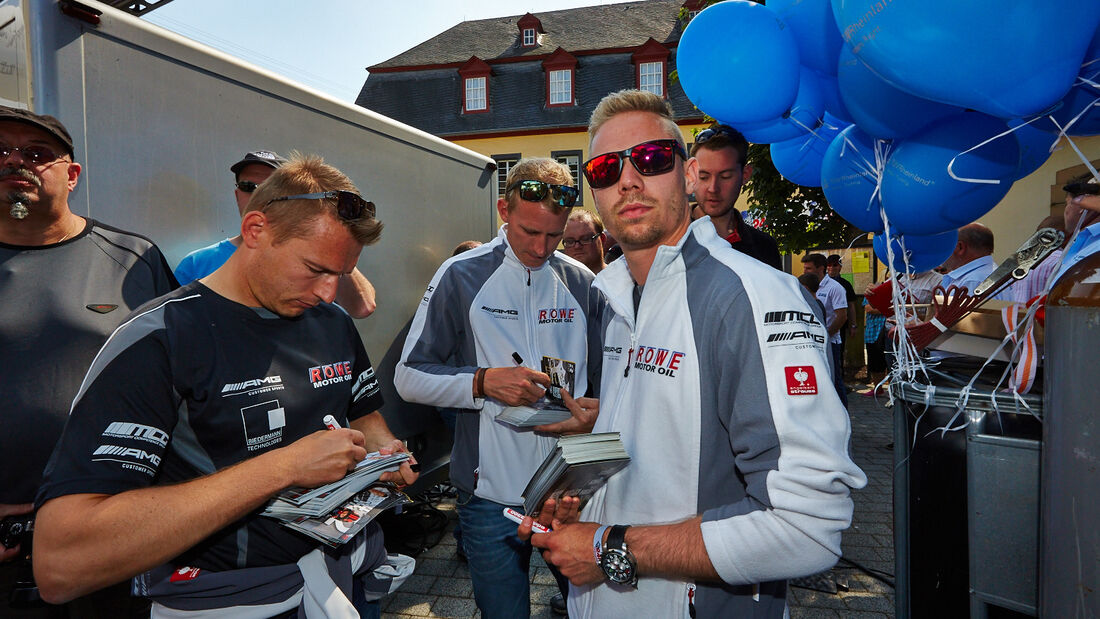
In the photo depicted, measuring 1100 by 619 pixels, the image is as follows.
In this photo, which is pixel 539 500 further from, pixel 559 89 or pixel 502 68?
pixel 502 68

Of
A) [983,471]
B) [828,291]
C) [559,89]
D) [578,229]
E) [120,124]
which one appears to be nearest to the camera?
[983,471]

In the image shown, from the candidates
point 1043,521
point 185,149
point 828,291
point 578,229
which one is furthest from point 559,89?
point 1043,521

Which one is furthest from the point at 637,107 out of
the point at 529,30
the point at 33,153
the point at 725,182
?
the point at 529,30

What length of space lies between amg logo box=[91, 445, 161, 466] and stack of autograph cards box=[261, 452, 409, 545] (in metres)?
0.29

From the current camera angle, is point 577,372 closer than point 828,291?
Yes

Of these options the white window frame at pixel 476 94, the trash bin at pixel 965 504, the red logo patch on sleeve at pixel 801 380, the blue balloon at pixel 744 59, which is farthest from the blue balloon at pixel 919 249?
the white window frame at pixel 476 94

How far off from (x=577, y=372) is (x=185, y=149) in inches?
83.7

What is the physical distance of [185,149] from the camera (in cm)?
279

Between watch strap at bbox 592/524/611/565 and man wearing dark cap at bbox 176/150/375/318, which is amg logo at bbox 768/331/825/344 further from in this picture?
man wearing dark cap at bbox 176/150/375/318

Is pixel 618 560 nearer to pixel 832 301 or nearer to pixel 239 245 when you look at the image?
pixel 239 245

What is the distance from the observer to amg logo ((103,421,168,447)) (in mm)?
1364

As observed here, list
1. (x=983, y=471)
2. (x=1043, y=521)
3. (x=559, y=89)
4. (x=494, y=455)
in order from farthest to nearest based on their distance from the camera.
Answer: (x=559, y=89), (x=494, y=455), (x=983, y=471), (x=1043, y=521)

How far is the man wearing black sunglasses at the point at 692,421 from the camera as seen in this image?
1.33 meters

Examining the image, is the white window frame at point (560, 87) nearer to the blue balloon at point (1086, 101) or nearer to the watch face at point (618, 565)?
the blue balloon at point (1086, 101)
